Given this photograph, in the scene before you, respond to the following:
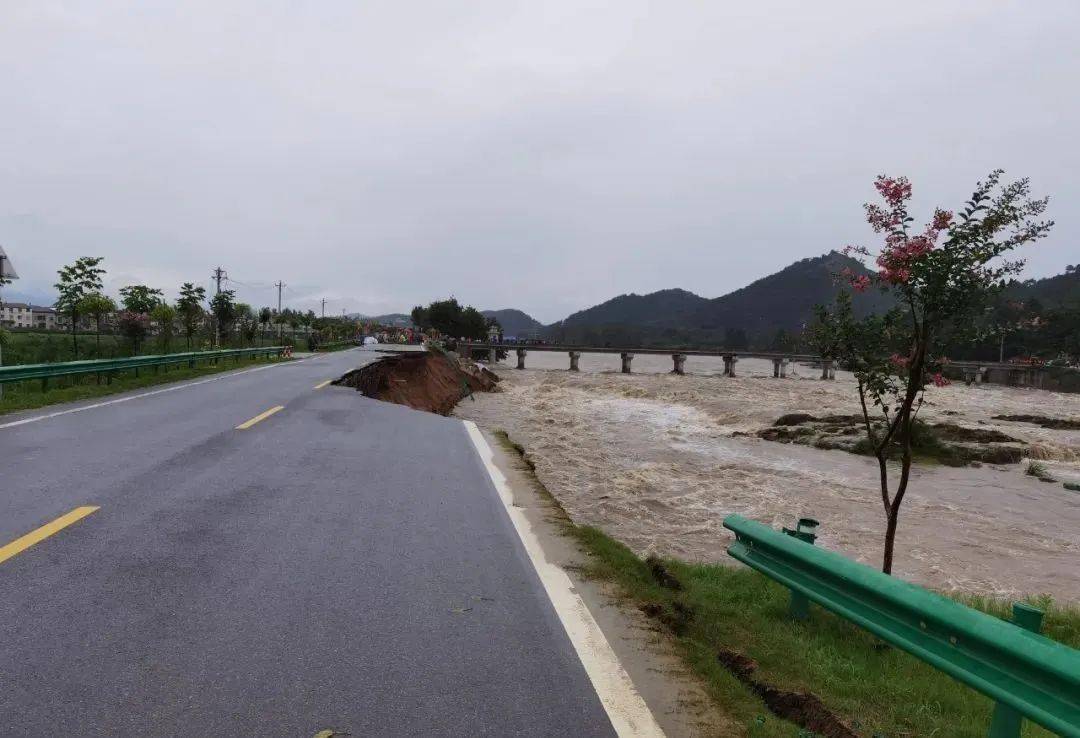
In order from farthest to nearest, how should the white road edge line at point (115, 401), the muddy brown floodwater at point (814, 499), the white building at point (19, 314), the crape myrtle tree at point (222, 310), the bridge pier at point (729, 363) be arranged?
the white building at point (19, 314) → the bridge pier at point (729, 363) → the crape myrtle tree at point (222, 310) → the white road edge line at point (115, 401) → the muddy brown floodwater at point (814, 499)

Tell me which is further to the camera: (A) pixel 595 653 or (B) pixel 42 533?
(B) pixel 42 533

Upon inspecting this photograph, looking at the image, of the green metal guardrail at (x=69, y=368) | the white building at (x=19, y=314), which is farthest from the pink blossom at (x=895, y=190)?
the white building at (x=19, y=314)

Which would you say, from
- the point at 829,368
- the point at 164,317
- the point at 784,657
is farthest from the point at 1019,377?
the point at 784,657

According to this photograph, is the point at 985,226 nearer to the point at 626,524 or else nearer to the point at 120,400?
the point at 626,524

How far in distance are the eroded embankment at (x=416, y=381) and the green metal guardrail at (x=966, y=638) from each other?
58.5ft

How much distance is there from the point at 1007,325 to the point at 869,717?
170 inches

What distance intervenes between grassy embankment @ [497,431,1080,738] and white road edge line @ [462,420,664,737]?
1.32ft

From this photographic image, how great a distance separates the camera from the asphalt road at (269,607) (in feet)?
9.57

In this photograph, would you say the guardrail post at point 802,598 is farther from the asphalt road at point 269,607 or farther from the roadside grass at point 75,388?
the roadside grass at point 75,388

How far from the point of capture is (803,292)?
19712 cm

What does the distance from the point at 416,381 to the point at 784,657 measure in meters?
26.6

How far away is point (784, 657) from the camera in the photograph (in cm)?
391

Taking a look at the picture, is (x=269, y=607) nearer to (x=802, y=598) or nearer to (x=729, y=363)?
(x=802, y=598)

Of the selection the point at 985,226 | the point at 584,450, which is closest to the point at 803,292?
the point at 584,450
